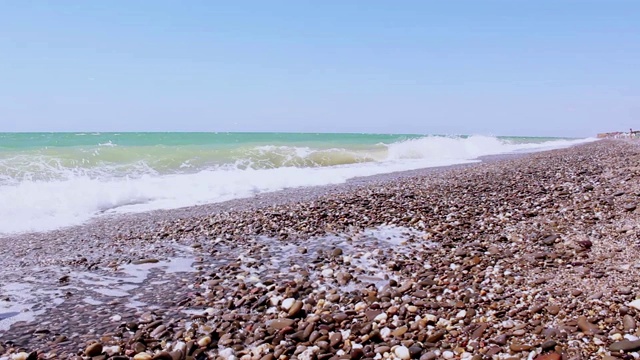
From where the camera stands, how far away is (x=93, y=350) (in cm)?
335

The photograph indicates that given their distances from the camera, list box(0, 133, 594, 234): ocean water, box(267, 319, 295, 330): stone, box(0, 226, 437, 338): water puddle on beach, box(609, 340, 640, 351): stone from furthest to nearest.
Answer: box(0, 133, 594, 234): ocean water
box(0, 226, 437, 338): water puddle on beach
box(267, 319, 295, 330): stone
box(609, 340, 640, 351): stone

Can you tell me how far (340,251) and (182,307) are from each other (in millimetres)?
2229

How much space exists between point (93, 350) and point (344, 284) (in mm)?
2372

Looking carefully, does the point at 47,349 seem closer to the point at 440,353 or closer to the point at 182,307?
the point at 182,307

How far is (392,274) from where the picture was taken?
486 centimetres

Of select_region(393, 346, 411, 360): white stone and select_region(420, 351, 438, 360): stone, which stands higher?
select_region(420, 351, 438, 360): stone

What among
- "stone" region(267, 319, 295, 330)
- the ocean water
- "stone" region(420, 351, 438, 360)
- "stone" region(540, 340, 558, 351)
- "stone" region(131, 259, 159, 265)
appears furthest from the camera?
the ocean water

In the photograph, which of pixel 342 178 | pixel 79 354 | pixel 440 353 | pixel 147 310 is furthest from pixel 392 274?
pixel 342 178

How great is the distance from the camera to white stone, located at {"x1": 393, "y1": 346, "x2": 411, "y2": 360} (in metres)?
3.10

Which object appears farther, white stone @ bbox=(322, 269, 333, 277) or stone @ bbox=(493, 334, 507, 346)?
white stone @ bbox=(322, 269, 333, 277)

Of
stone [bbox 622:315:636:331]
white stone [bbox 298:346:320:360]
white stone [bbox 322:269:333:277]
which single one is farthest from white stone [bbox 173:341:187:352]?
stone [bbox 622:315:636:331]

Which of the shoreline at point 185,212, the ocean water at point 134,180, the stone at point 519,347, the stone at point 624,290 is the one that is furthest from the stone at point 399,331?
the ocean water at point 134,180

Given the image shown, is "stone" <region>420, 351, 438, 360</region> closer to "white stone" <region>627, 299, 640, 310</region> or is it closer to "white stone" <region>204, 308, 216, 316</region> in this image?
"white stone" <region>627, 299, 640, 310</region>

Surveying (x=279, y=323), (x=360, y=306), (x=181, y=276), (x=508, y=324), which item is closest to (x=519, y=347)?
(x=508, y=324)
